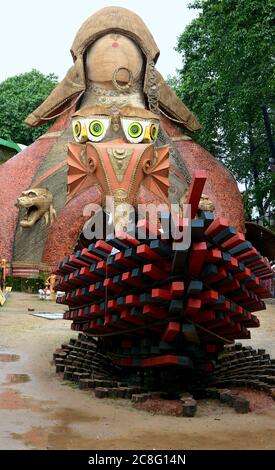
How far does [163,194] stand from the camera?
20938 mm

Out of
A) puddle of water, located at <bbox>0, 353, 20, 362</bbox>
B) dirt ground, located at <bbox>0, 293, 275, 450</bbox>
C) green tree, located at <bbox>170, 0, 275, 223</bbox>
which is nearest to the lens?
dirt ground, located at <bbox>0, 293, 275, 450</bbox>

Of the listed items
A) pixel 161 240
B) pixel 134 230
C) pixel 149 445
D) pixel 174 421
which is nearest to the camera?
pixel 149 445

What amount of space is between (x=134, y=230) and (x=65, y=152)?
1801 centimetres

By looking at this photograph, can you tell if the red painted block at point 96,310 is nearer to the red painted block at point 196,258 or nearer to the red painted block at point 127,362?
the red painted block at point 127,362

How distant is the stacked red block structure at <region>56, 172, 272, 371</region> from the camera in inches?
259

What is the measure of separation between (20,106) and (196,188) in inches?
1404

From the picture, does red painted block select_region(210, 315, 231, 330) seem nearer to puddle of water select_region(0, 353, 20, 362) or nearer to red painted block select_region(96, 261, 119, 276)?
red painted block select_region(96, 261, 119, 276)

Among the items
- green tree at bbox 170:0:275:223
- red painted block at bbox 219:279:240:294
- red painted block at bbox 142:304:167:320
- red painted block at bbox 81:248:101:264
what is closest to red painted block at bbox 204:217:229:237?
red painted block at bbox 219:279:240:294

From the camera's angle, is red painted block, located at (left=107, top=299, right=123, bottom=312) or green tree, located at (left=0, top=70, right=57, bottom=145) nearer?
red painted block, located at (left=107, top=299, right=123, bottom=312)

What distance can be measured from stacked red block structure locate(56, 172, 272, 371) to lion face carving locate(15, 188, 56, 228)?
15226mm

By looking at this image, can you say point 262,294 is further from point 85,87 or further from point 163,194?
point 85,87

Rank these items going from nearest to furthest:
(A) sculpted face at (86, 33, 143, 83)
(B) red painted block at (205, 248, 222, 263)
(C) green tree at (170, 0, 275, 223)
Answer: (B) red painted block at (205, 248, 222, 263) < (C) green tree at (170, 0, 275, 223) < (A) sculpted face at (86, 33, 143, 83)

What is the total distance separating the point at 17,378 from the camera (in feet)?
27.3
